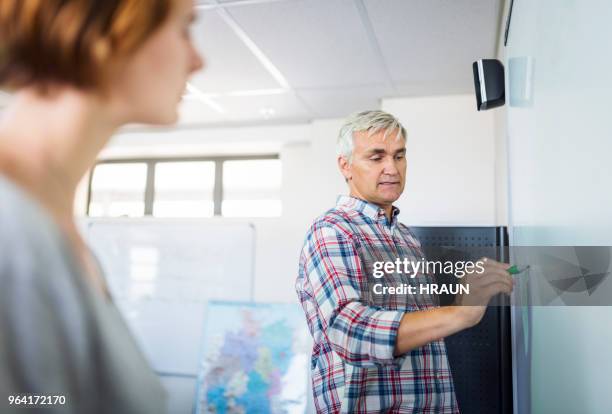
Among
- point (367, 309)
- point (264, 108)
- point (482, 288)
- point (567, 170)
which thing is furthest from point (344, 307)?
point (264, 108)

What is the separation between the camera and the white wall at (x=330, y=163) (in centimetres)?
217

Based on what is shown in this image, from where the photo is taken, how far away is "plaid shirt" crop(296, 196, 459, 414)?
626 millimetres

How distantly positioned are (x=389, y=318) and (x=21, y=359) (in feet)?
1.58

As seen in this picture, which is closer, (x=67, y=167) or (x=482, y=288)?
(x=67, y=167)

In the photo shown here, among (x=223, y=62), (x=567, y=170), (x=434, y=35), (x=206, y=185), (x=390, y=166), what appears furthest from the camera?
(x=206, y=185)

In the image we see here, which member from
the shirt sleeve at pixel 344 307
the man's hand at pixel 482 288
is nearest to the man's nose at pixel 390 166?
the shirt sleeve at pixel 344 307

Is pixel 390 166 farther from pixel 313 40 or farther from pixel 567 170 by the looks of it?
pixel 313 40

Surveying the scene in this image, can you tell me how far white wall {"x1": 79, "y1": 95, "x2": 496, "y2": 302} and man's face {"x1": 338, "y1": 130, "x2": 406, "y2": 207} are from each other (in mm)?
1449

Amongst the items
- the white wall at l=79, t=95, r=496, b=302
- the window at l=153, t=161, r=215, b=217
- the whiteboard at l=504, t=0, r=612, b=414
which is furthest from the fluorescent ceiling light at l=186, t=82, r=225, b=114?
the whiteboard at l=504, t=0, r=612, b=414

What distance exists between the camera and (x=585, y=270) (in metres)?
0.41

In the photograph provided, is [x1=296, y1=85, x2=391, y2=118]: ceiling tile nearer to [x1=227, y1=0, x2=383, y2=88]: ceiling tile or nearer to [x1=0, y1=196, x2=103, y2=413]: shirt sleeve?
[x1=227, y1=0, x2=383, y2=88]: ceiling tile

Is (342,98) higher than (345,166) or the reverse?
higher

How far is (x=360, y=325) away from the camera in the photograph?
62 cm

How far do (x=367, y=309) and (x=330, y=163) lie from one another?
212cm
